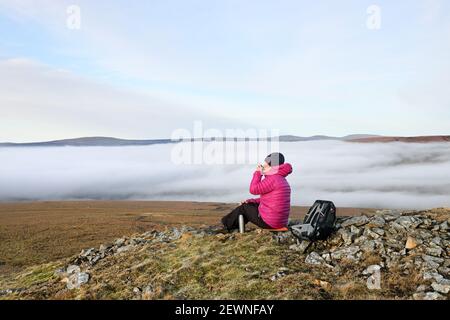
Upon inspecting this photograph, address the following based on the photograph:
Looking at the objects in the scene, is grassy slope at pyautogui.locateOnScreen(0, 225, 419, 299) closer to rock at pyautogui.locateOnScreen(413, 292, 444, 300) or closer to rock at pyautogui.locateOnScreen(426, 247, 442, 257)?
rock at pyautogui.locateOnScreen(413, 292, 444, 300)

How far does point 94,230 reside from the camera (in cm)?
3712

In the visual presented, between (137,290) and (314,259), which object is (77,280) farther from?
(314,259)

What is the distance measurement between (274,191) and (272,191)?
0.20 feet

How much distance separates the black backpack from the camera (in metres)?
12.2

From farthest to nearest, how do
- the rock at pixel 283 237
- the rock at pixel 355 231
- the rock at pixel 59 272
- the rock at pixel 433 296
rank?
the rock at pixel 59 272
the rock at pixel 283 237
the rock at pixel 355 231
the rock at pixel 433 296

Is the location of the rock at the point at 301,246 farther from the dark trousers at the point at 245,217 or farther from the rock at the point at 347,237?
the rock at the point at 347,237

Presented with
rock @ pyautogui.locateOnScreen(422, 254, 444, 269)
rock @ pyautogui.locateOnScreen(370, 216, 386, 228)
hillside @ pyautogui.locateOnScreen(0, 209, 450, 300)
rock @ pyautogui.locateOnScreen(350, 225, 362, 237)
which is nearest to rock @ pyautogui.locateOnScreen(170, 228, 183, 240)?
hillside @ pyautogui.locateOnScreen(0, 209, 450, 300)

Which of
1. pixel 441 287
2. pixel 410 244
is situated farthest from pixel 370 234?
pixel 441 287

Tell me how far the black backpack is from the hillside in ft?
1.32

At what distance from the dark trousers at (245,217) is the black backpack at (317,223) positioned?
3.18ft

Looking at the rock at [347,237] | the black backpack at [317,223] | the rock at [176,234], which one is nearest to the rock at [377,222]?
the rock at [347,237]

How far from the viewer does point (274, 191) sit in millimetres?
12039

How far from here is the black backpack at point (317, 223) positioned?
39.9ft

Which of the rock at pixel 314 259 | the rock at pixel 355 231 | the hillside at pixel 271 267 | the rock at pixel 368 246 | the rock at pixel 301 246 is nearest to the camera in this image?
the hillside at pixel 271 267
